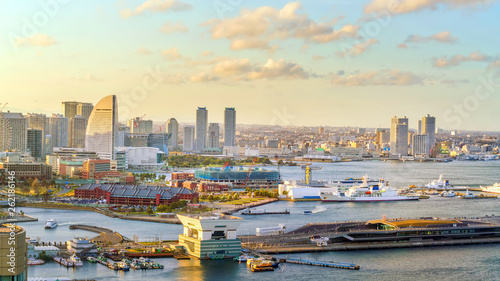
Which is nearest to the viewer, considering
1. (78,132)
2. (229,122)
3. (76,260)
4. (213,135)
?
(76,260)

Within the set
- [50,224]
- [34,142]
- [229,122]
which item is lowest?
[50,224]

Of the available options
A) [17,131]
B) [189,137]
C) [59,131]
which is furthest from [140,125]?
[17,131]

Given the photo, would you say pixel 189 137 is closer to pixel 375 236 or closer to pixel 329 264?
pixel 375 236

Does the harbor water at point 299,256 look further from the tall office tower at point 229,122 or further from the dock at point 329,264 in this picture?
the tall office tower at point 229,122

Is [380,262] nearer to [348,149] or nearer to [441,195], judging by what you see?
[441,195]

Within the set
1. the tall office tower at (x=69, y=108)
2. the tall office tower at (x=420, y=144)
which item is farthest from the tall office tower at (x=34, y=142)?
the tall office tower at (x=420, y=144)

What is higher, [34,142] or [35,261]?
[34,142]
